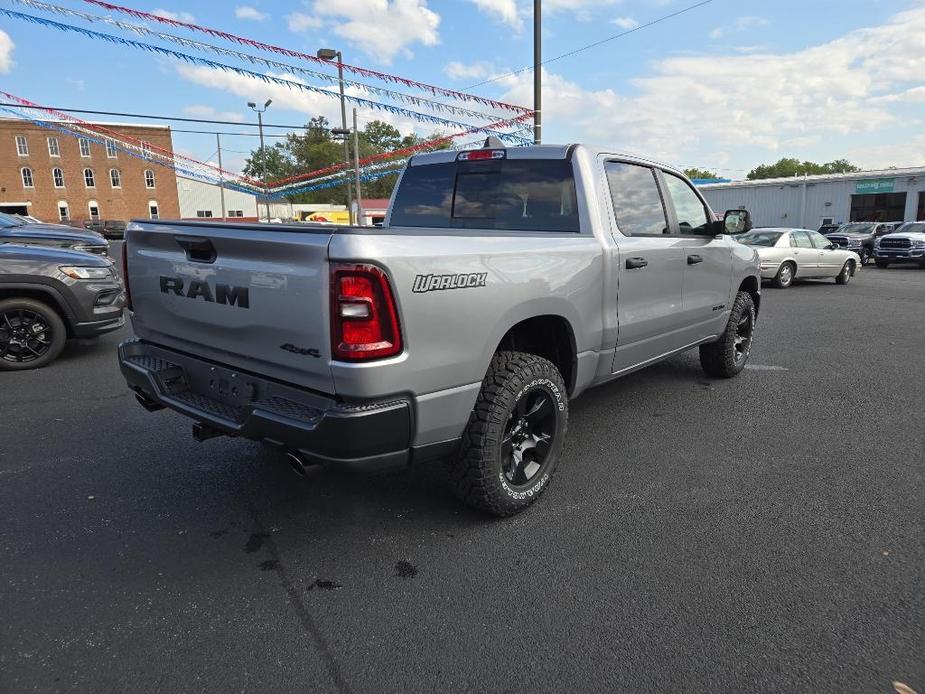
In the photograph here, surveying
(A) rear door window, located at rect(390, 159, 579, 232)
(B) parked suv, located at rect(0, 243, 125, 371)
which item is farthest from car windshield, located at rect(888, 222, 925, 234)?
(B) parked suv, located at rect(0, 243, 125, 371)

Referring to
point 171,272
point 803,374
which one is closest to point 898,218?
point 803,374

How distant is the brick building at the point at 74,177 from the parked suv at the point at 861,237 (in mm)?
52285

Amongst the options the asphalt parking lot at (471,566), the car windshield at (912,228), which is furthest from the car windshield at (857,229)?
the asphalt parking lot at (471,566)

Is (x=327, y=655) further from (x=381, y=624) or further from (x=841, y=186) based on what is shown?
(x=841, y=186)

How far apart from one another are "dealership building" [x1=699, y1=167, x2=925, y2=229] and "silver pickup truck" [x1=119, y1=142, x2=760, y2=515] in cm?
3616

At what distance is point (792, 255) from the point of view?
47.9 feet

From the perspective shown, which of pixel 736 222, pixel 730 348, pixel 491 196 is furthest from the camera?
pixel 730 348

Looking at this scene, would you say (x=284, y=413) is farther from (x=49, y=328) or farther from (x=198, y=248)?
(x=49, y=328)

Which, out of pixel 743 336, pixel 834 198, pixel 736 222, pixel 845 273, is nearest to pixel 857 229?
pixel 845 273

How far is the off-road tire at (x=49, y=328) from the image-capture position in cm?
585

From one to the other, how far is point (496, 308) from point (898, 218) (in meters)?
42.9

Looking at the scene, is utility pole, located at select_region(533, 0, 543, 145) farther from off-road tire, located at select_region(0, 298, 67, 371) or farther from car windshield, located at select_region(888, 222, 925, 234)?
car windshield, located at select_region(888, 222, 925, 234)

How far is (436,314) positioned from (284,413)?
73 centimetres

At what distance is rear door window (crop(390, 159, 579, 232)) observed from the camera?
364 centimetres
